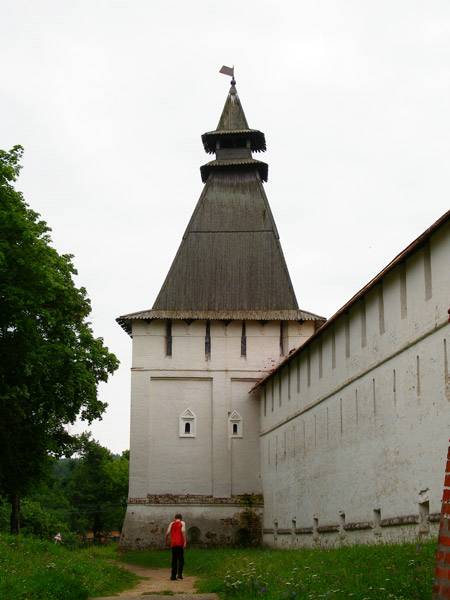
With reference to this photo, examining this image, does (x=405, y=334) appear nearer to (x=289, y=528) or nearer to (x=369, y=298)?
(x=369, y=298)

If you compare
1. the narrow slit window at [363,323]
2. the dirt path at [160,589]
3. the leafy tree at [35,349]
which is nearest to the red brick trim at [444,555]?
the dirt path at [160,589]

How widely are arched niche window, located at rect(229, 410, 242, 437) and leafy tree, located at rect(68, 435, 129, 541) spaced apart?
37080mm

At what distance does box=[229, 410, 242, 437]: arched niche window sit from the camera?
113 feet

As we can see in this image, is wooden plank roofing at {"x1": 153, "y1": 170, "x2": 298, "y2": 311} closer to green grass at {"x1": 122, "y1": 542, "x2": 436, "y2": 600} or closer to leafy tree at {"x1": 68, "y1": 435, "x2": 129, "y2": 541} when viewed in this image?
green grass at {"x1": 122, "y1": 542, "x2": 436, "y2": 600}

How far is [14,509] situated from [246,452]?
8.80 m

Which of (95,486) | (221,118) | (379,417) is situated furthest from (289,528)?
(95,486)

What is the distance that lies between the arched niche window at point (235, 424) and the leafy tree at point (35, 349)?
7001 millimetres

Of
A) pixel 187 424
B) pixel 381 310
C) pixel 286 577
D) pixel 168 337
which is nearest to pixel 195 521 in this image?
pixel 187 424

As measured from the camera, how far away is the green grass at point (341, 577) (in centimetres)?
965

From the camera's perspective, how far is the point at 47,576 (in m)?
12.5

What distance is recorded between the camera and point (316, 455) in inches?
977

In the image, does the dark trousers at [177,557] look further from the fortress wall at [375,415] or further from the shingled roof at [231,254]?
the shingled roof at [231,254]

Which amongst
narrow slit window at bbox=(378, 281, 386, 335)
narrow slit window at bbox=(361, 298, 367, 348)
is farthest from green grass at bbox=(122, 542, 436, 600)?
narrow slit window at bbox=(361, 298, 367, 348)

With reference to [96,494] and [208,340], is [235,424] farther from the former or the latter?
[96,494]
